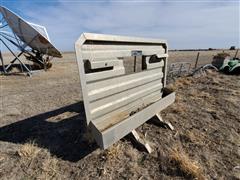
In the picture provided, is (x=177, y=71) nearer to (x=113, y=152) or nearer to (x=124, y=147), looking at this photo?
(x=124, y=147)

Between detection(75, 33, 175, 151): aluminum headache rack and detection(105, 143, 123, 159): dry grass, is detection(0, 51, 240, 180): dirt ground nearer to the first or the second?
detection(105, 143, 123, 159): dry grass

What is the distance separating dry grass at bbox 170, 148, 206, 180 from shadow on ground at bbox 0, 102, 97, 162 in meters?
1.19

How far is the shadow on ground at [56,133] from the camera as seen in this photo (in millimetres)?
2535

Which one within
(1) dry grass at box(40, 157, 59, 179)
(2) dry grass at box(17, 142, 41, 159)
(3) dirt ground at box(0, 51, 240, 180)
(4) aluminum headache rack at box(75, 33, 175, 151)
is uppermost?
(4) aluminum headache rack at box(75, 33, 175, 151)

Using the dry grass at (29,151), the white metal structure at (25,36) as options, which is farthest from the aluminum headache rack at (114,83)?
the white metal structure at (25,36)

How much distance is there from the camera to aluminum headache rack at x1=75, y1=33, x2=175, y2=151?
77.9 inches

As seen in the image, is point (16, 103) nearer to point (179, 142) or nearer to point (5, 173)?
point (5, 173)

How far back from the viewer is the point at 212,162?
227 centimetres

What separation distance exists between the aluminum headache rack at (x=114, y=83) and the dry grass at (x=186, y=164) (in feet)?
2.17

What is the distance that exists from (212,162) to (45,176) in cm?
219

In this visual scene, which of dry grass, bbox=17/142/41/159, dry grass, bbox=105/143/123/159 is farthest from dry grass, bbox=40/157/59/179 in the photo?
dry grass, bbox=105/143/123/159

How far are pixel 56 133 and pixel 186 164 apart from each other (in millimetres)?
2233

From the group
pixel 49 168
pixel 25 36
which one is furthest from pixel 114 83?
pixel 25 36

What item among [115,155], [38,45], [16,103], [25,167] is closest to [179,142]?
[115,155]
